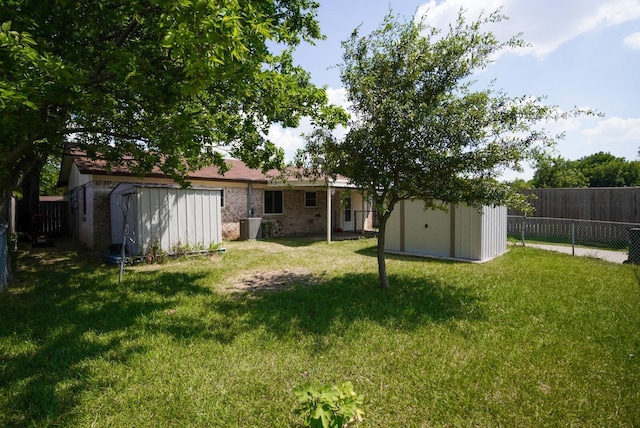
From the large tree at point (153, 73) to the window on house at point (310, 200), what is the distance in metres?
9.33

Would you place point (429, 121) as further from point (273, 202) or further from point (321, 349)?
point (273, 202)

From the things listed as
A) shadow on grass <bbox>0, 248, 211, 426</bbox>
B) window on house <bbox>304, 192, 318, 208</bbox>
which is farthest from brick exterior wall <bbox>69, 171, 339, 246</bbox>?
shadow on grass <bbox>0, 248, 211, 426</bbox>

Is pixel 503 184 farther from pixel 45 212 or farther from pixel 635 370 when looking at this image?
pixel 45 212

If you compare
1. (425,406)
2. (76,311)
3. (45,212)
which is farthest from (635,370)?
(45,212)

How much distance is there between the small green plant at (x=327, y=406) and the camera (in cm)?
236

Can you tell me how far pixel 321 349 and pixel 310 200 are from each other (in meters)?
14.4

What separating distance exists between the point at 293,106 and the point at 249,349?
15.8 feet

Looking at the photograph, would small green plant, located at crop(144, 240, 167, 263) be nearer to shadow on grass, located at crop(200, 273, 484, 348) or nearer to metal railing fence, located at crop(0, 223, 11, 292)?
metal railing fence, located at crop(0, 223, 11, 292)

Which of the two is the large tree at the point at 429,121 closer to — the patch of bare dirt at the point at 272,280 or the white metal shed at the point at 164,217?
the patch of bare dirt at the point at 272,280

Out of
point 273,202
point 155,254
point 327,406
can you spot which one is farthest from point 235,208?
point 327,406

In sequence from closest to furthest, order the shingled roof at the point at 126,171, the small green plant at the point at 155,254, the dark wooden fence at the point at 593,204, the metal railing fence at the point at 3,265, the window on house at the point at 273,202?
the metal railing fence at the point at 3,265 < the small green plant at the point at 155,254 < the shingled roof at the point at 126,171 < the dark wooden fence at the point at 593,204 < the window on house at the point at 273,202

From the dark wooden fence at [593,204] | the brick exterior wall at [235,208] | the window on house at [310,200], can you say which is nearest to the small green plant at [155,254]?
the brick exterior wall at [235,208]

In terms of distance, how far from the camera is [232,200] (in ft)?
50.2

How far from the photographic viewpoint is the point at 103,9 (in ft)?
16.3
